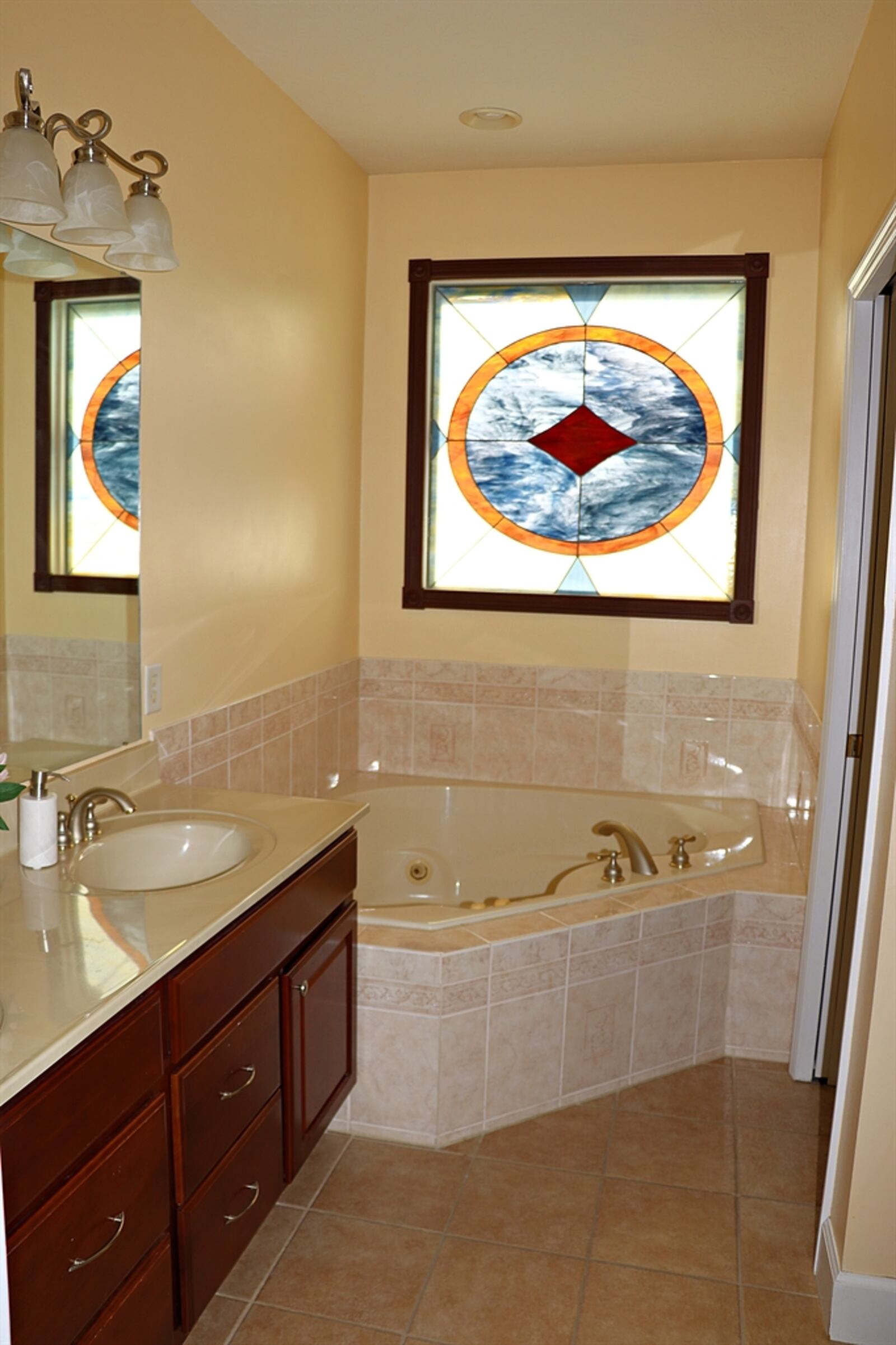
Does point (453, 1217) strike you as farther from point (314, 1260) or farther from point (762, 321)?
point (762, 321)

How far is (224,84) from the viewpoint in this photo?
108 inches

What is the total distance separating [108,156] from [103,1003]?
1406 millimetres

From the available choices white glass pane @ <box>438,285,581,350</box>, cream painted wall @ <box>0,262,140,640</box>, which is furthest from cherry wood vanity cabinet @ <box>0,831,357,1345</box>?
white glass pane @ <box>438,285,581,350</box>

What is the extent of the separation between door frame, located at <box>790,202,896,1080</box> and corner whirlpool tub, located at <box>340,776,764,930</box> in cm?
63

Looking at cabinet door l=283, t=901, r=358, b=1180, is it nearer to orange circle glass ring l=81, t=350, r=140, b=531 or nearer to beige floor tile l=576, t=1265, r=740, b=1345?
beige floor tile l=576, t=1265, r=740, b=1345

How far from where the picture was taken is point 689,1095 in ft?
9.36

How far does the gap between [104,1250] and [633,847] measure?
2.04 m

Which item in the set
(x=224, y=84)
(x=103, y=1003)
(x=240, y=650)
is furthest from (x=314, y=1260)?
(x=224, y=84)

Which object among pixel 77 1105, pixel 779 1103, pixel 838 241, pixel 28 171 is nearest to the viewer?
pixel 77 1105

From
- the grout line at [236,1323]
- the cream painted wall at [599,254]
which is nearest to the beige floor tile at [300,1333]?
the grout line at [236,1323]

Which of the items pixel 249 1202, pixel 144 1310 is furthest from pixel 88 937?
pixel 249 1202

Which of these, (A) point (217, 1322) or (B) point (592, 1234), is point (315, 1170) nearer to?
(A) point (217, 1322)

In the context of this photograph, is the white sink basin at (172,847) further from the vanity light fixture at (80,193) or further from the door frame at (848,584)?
the door frame at (848,584)

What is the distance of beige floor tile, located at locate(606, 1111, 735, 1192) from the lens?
98.5 inches
